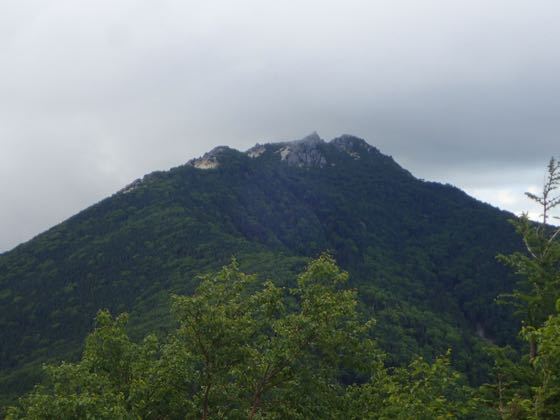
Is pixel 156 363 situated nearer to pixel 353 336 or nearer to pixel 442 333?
pixel 353 336

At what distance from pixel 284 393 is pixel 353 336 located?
283cm

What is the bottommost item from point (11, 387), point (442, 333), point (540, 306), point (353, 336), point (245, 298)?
point (442, 333)

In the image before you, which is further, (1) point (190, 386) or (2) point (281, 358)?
(1) point (190, 386)

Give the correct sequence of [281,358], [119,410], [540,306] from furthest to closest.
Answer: [540,306], [281,358], [119,410]

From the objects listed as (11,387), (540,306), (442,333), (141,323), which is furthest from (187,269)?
(540,306)

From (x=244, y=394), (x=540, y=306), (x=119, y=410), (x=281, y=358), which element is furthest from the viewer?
(x=540, y=306)

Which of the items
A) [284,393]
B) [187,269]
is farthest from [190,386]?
[187,269]

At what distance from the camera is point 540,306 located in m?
22.4

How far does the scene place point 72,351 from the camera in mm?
126125

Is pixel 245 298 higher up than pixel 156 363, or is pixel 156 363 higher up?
pixel 245 298

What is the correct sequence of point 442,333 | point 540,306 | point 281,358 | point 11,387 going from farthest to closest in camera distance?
point 442,333 < point 11,387 < point 540,306 < point 281,358

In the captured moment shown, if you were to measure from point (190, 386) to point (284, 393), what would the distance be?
324cm

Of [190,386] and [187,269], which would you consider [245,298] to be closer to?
[190,386]

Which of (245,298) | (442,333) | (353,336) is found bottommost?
(442,333)
